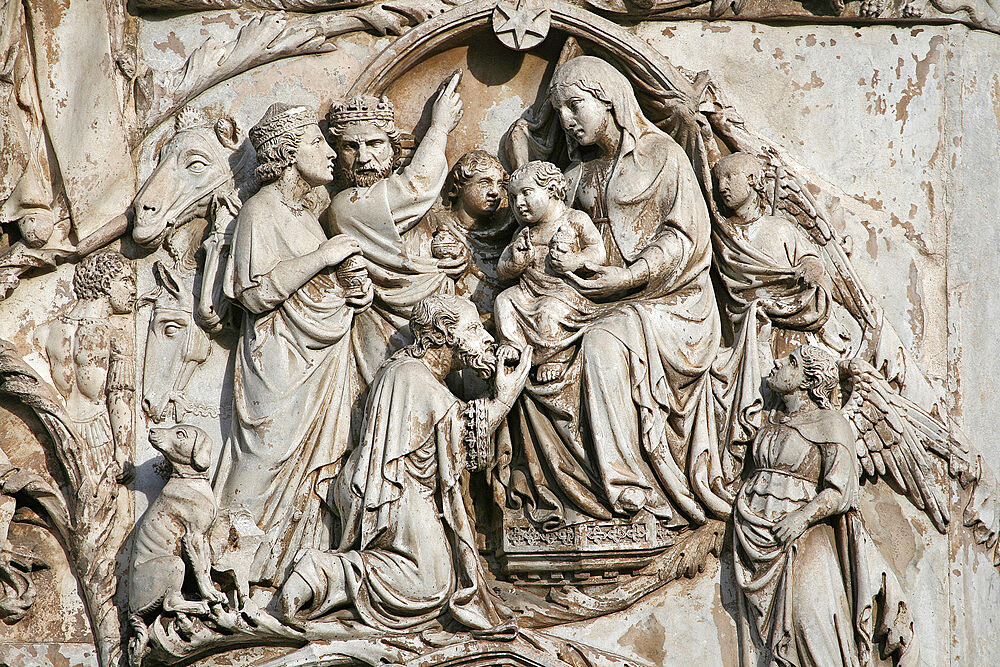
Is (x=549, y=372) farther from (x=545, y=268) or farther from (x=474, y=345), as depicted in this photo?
(x=545, y=268)

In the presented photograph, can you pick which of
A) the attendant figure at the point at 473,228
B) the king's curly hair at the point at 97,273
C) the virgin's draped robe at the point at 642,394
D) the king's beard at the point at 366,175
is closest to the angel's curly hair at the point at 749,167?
the virgin's draped robe at the point at 642,394

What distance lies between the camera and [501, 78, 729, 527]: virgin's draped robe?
24.3ft

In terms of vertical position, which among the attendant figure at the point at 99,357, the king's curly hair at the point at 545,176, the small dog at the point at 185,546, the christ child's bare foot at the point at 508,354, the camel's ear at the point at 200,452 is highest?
the king's curly hair at the point at 545,176

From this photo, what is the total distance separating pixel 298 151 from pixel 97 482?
1.64 metres

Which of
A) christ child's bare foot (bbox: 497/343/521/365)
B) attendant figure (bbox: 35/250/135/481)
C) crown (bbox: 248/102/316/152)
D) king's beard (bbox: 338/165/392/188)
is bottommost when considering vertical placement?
attendant figure (bbox: 35/250/135/481)

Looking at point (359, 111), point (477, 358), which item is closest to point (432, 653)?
point (477, 358)

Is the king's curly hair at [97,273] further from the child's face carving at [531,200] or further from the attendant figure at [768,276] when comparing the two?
the attendant figure at [768,276]

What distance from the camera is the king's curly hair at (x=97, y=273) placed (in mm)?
7707

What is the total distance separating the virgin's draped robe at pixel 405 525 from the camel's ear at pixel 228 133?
130 cm

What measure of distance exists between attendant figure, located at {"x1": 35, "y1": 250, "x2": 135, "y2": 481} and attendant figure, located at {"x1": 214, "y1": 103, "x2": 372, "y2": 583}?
482 millimetres

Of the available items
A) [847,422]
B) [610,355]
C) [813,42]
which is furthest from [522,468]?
[813,42]

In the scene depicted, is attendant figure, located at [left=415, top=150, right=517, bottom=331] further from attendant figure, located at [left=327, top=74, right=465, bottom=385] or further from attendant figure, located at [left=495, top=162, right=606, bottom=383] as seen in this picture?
attendant figure, located at [left=495, top=162, right=606, bottom=383]

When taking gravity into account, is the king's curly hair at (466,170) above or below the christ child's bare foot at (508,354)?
above

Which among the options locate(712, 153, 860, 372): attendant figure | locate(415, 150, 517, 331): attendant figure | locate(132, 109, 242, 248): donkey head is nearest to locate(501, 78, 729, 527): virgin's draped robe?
locate(712, 153, 860, 372): attendant figure
